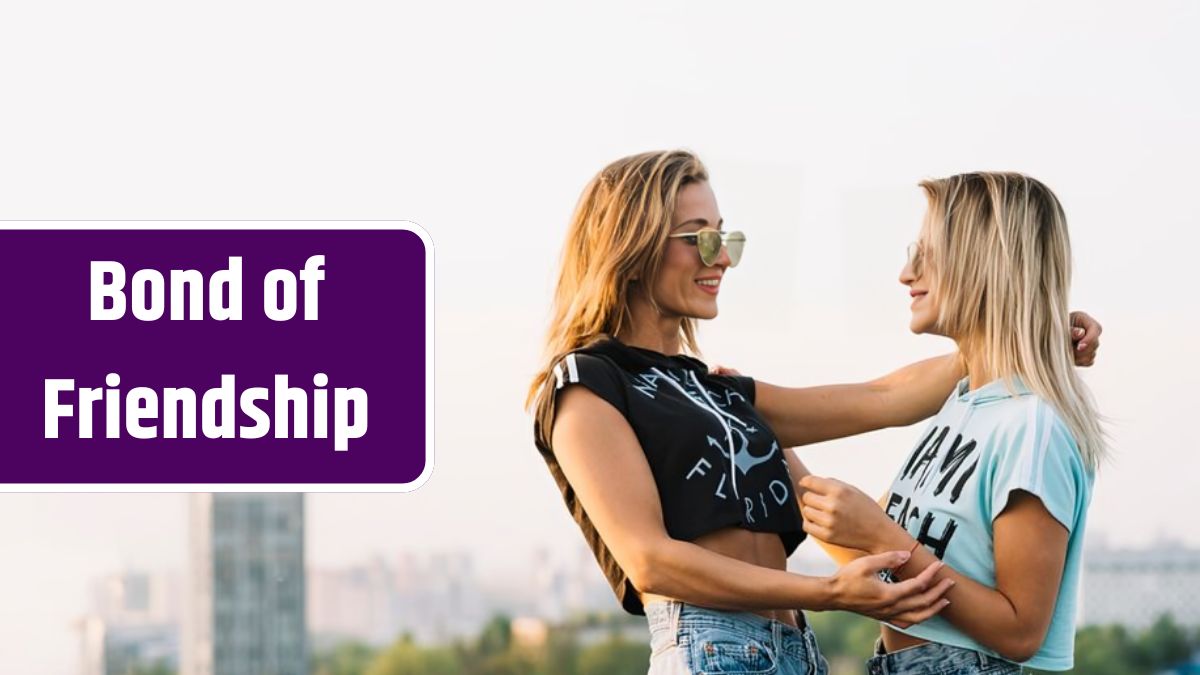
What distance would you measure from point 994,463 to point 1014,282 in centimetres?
28

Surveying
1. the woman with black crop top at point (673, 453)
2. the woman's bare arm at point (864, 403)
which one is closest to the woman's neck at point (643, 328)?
the woman with black crop top at point (673, 453)

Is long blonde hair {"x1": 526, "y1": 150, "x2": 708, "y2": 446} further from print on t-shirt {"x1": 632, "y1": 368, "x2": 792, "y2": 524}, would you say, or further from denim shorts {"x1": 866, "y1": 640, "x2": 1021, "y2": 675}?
denim shorts {"x1": 866, "y1": 640, "x2": 1021, "y2": 675}

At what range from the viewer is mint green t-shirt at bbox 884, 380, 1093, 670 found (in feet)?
9.68

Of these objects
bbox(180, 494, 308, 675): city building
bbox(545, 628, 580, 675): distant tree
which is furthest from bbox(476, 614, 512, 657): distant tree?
bbox(180, 494, 308, 675): city building

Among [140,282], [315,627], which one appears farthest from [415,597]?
[140,282]

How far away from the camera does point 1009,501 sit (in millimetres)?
2943

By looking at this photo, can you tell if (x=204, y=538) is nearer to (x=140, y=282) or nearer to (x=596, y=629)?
(x=596, y=629)

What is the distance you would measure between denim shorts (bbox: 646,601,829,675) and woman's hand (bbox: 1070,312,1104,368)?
0.68 m

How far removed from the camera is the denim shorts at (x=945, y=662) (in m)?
3.00

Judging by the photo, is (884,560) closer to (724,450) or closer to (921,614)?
(921,614)

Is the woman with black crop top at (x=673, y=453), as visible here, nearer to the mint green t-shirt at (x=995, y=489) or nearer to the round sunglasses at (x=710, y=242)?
the round sunglasses at (x=710, y=242)

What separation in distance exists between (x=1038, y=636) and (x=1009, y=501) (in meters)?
0.21

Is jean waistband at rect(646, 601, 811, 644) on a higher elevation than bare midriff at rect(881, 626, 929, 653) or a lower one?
higher

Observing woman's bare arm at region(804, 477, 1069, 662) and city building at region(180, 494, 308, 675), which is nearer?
woman's bare arm at region(804, 477, 1069, 662)
